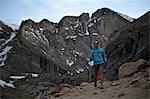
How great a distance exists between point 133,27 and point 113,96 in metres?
57.2

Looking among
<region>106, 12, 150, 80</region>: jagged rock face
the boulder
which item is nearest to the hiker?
the boulder

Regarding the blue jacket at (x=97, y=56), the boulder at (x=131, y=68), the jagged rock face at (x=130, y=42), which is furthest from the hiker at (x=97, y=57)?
the jagged rock face at (x=130, y=42)

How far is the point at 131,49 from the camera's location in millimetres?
65062

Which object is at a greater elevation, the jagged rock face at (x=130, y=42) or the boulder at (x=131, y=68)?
the jagged rock face at (x=130, y=42)

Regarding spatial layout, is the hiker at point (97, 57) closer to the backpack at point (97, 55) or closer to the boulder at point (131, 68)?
the backpack at point (97, 55)

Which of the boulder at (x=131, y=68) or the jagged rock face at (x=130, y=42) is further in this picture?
the jagged rock face at (x=130, y=42)

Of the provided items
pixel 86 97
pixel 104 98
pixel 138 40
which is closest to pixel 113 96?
pixel 104 98

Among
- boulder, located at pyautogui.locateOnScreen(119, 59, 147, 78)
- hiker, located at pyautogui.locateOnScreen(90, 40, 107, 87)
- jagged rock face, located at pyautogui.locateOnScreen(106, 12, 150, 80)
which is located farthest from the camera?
jagged rock face, located at pyautogui.locateOnScreen(106, 12, 150, 80)

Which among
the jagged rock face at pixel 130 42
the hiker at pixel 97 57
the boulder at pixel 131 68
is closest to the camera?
the hiker at pixel 97 57

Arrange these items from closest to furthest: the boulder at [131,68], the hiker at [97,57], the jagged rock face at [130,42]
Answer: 1. the hiker at [97,57]
2. the boulder at [131,68]
3. the jagged rock face at [130,42]

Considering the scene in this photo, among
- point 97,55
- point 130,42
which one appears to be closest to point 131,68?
point 97,55

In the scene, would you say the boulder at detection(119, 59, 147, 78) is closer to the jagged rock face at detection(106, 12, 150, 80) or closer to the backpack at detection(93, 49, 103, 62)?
the backpack at detection(93, 49, 103, 62)

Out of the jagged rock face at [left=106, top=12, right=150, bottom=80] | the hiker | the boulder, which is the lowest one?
the boulder

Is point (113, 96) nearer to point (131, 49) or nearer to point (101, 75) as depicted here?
point (101, 75)
